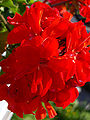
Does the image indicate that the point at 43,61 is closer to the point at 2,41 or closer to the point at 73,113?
the point at 2,41

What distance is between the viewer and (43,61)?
0.97 feet

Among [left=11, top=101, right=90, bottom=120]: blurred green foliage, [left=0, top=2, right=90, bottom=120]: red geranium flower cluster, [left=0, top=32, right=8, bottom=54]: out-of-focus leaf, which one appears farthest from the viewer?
[left=11, top=101, right=90, bottom=120]: blurred green foliage

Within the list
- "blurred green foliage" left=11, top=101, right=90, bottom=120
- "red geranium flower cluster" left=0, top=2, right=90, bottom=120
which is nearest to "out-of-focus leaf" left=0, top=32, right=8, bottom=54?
"red geranium flower cluster" left=0, top=2, right=90, bottom=120

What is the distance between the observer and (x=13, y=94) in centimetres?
35

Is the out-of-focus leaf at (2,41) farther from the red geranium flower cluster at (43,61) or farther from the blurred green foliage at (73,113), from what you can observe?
the blurred green foliage at (73,113)

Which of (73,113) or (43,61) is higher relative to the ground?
(43,61)

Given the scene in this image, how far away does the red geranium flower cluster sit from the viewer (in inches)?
11.1

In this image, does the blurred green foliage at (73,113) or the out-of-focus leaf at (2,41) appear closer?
the out-of-focus leaf at (2,41)

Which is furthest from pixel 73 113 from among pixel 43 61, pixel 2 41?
pixel 43 61

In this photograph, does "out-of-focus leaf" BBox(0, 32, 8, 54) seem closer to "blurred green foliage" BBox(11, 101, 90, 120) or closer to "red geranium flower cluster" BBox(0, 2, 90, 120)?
"red geranium flower cluster" BBox(0, 2, 90, 120)

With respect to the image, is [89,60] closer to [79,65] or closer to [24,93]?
[79,65]

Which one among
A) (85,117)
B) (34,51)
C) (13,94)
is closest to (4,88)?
(13,94)

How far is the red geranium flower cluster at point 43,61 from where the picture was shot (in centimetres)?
28

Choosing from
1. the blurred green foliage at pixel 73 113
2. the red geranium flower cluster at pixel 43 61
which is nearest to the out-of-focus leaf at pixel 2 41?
the red geranium flower cluster at pixel 43 61
